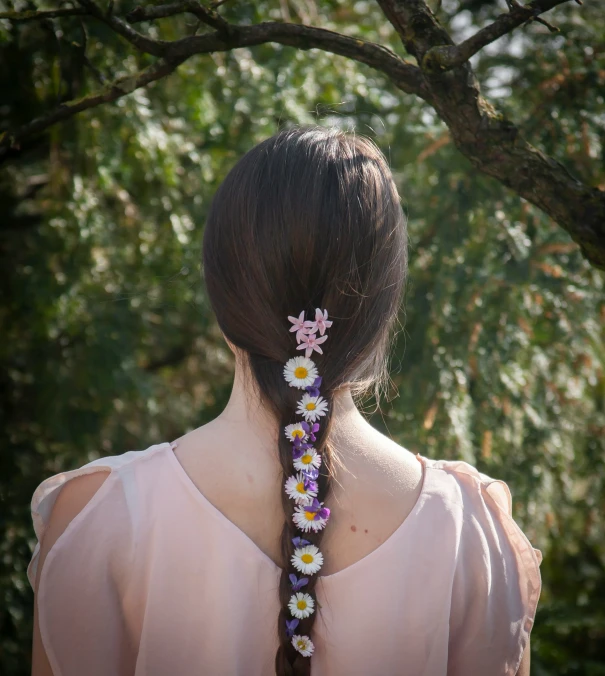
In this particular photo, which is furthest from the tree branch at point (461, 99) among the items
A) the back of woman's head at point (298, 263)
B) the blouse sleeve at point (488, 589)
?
the blouse sleeve at point (488, 589)

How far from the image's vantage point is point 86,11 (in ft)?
4.45

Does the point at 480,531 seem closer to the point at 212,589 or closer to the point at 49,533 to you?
the point at 212,589

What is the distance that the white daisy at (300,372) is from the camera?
1.04 meters

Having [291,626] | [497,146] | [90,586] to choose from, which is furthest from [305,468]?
[497,146]

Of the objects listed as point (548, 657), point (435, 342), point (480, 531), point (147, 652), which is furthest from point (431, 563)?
point (548, 657)

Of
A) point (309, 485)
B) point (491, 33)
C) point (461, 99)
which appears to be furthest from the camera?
point (461, 99)

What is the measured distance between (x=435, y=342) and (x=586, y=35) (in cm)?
115

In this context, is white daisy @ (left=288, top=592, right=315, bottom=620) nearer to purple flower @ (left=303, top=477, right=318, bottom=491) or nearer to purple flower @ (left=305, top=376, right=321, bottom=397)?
purple flower @ (left=303, top=477, right=318, bottom=491)

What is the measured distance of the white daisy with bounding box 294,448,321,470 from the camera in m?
1.03

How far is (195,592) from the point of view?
108cm

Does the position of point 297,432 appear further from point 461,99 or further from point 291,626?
point 461,99

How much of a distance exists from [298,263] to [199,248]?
1.47 m

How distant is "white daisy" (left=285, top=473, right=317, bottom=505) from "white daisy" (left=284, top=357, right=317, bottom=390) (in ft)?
0.47

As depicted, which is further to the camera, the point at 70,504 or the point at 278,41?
the point at 278,41
